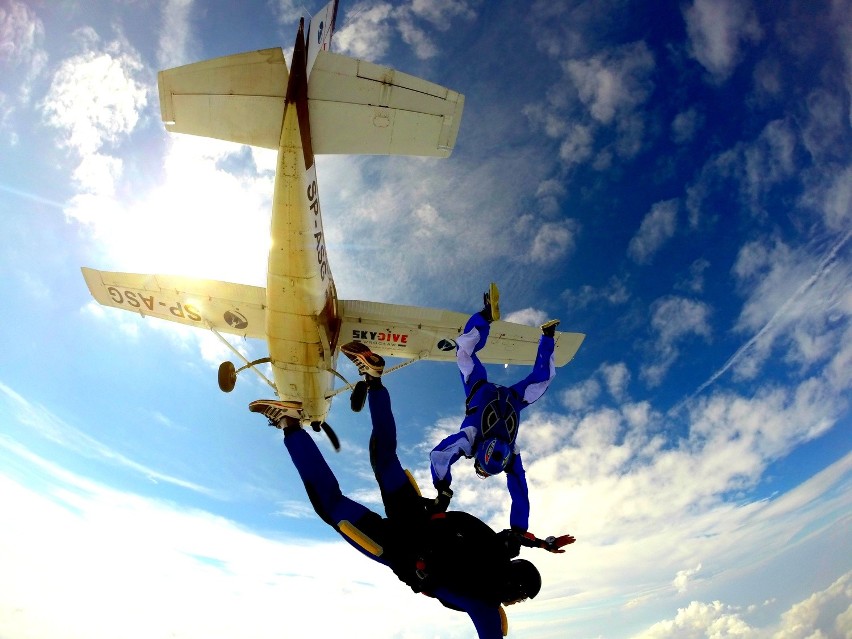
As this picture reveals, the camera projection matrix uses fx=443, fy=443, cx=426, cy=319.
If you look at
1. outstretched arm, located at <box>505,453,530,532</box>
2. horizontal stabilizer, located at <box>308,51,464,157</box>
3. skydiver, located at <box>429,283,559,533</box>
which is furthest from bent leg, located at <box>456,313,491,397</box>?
horizontal stabilizer, located at <box>308,51,464,157</box>

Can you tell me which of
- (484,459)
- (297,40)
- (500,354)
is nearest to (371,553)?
(484,459)

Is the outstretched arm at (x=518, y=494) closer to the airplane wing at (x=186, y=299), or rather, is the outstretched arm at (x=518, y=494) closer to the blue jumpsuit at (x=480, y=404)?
the blue jumpsuit at (x=480, y=404)

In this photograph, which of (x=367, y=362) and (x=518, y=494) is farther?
(x=518, y=494)

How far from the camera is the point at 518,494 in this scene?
4.27 meters

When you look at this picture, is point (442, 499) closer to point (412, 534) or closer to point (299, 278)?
point (412, 534)

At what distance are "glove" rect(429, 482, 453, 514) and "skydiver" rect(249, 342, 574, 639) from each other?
3 centimetres

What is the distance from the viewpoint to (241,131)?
895 centimetres

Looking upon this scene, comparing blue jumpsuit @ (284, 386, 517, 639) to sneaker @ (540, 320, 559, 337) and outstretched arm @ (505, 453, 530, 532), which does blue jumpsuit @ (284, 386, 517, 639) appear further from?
sneaker @ (540, 320, 559, 337)

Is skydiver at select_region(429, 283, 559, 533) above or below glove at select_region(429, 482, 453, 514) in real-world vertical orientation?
above

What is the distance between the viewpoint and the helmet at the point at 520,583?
319 cm

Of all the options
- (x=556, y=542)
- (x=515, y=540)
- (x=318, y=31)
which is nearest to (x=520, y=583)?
(x=515, y=540)

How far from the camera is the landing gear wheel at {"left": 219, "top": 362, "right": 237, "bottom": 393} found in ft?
35.4

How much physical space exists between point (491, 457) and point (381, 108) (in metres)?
7.39

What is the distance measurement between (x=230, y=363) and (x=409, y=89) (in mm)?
7569
